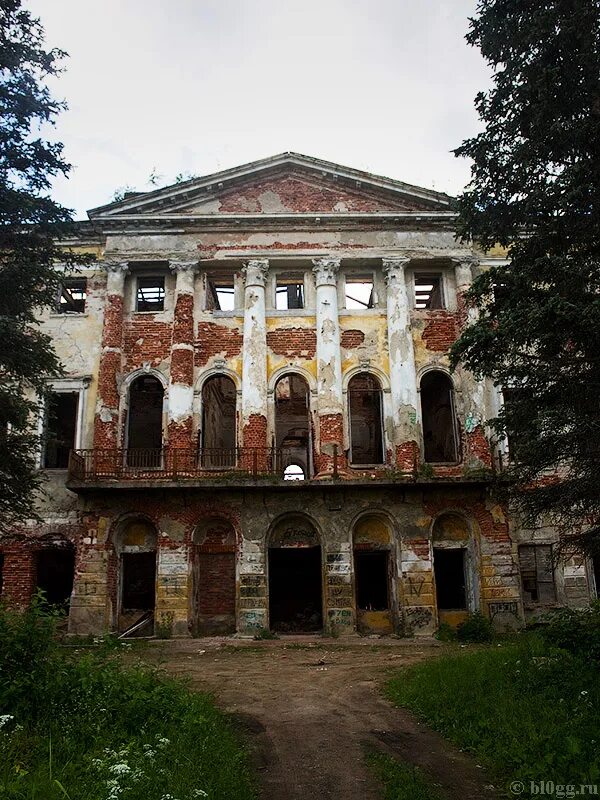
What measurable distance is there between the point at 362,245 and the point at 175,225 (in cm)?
564

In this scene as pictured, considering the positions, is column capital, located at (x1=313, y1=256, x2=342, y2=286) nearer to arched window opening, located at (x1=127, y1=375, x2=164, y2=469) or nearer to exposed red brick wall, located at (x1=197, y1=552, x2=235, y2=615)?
arched window opening, located at (x1=127, y1=375, x2=164, y2=469)

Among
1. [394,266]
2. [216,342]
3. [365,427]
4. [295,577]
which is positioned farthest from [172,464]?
[365,427]

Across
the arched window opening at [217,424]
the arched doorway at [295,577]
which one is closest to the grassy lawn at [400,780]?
the arched doorway at [295,577]

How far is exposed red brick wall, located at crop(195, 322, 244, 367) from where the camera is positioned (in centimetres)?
1955

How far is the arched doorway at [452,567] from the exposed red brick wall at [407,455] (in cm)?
162

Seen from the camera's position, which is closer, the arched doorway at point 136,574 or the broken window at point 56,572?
the arched doorway at point 136,574

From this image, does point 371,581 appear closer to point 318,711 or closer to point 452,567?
point 452,567

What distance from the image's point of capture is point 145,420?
22.2 meters

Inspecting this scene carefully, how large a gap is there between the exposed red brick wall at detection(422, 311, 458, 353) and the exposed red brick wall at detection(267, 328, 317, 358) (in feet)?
11.0

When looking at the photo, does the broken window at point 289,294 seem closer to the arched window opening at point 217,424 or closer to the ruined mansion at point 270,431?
the ruined mansion at point 270,431

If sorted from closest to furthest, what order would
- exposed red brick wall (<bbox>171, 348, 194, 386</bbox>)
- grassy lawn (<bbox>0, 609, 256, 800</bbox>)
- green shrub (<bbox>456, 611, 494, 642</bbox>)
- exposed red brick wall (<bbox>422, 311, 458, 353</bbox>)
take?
grassy lawn (<bbox>0, 609, 256, 800</bbox>), green shrub (<bbox>456, 611, 494, 642</bbox>), exposed red brick wall (<bbox>171, 348, 194, 386</bbox>), exposed red brick wall (<bbox>422, 311, 458, 353</bbox>)

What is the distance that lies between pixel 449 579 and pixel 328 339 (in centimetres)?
763

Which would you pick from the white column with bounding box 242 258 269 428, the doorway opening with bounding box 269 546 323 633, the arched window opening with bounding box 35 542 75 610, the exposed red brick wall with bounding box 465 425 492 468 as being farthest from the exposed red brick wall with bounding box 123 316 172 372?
the exposed red brick wall with bounding box 465 425 492 468

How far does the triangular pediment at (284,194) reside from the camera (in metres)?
20.1
